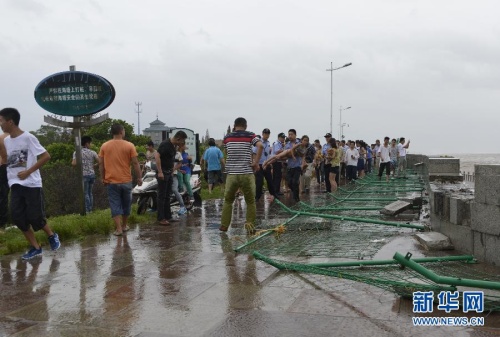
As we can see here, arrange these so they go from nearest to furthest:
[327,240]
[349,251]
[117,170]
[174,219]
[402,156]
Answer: [349,251] < [327,240] < [117,170] < [174,219] < [402,156]

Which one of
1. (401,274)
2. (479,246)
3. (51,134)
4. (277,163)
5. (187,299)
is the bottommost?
(187,299)

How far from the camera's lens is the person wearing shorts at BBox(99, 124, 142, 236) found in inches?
311

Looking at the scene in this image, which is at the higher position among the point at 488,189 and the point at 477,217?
the point at 488,189

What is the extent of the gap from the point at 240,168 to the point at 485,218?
11.8 ft

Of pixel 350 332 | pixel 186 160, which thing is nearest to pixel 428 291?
pixel 350 332

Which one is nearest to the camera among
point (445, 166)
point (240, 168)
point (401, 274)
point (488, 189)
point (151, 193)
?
point (401, 274)

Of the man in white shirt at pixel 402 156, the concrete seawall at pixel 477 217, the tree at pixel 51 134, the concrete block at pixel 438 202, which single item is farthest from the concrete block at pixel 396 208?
the tree at pixel 51 134

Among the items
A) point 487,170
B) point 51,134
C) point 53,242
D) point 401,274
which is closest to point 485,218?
point 487,170

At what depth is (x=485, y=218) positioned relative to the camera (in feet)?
17.9

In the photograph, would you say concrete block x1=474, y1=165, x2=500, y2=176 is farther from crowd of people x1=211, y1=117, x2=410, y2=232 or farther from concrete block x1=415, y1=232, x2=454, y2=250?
crowd of people x1=211, y1=117, x2=410, y2=232

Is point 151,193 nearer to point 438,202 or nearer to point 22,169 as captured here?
point 22,169

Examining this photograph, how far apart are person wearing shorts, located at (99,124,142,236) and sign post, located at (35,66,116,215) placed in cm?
126

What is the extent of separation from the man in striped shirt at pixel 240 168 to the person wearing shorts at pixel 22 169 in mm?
2722

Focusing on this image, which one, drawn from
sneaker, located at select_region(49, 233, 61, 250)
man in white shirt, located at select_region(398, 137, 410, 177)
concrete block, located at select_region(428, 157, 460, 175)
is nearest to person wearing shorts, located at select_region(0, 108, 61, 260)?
sneaker, located at select_region(49, 233, 61, 250)
